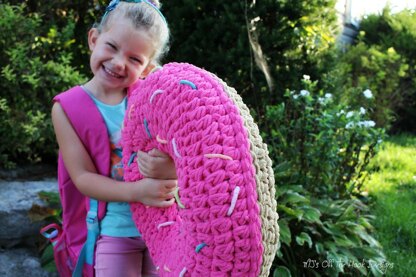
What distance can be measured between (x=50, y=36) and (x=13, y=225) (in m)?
1.41

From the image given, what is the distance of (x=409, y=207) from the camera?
4043 mm

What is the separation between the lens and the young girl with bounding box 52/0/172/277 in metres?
1.70

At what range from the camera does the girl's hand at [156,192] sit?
4.91 feet

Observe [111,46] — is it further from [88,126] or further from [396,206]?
[396,206]

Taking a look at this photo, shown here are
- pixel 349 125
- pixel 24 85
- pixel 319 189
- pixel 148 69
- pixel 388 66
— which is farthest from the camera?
pixel 388 66

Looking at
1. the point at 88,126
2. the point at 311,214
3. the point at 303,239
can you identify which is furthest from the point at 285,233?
the point at 88,126

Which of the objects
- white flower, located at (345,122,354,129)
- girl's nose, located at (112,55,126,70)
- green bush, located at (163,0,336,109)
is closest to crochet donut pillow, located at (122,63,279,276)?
girl's nose, located at (112,55,126,70)

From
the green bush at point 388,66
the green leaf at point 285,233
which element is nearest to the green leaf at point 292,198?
the green leaf at point 285,233

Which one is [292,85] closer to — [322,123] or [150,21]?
[322,123]

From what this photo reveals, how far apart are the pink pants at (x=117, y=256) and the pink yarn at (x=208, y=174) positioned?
55cm

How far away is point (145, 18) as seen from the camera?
5.60 ft

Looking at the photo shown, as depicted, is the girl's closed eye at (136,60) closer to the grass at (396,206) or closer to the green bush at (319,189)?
the green bush at (319,189)

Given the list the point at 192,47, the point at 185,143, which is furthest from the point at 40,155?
the point at 185,143

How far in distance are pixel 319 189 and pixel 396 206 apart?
2.74ft
